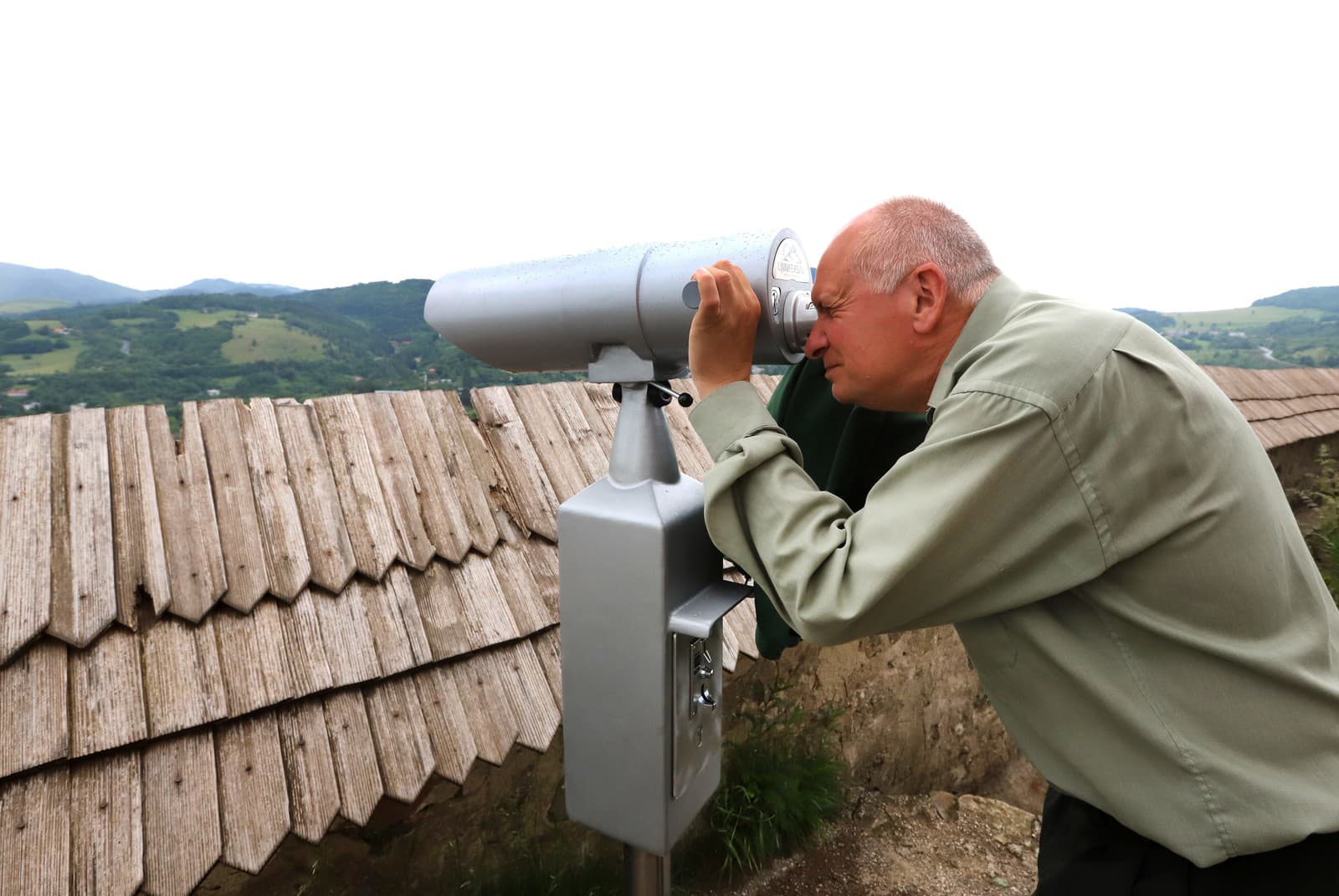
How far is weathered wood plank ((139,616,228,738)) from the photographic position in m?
1.43

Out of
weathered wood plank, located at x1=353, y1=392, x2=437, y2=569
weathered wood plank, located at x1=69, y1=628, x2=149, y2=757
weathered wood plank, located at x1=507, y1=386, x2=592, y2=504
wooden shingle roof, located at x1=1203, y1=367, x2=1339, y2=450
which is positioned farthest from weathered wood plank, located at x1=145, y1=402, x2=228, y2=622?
wooden shingle roof, located at x1=1203, y1=367, x2=1339, y2=450

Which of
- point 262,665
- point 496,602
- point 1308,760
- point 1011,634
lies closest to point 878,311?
point 1011,634

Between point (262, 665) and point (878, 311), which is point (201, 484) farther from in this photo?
point (878, 311)

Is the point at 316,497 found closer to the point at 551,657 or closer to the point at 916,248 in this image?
the point at 551,657

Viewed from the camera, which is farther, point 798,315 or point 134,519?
point 134,519

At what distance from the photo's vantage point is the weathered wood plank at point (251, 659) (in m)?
1.50

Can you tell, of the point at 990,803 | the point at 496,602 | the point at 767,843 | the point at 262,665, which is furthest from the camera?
the point at 990,803

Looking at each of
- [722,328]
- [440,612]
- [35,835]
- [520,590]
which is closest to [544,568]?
[520,590]

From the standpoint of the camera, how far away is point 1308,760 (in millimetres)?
878

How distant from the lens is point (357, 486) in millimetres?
1822

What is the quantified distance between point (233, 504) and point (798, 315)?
138cm

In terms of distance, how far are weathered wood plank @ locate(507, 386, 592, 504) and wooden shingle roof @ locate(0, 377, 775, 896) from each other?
0.09 m

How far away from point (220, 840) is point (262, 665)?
330 millimetres

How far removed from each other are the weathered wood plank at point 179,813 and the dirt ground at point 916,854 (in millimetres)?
1626
